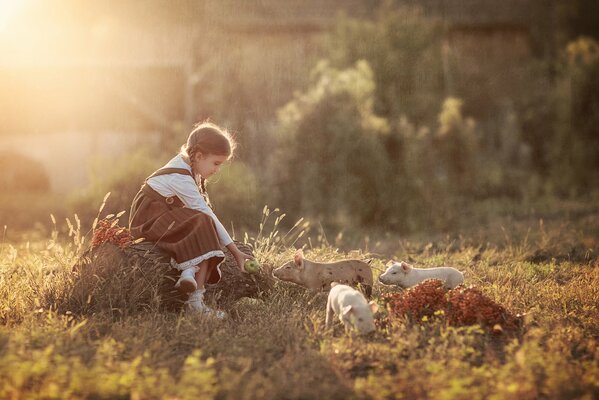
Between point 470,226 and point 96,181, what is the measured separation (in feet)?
22.8

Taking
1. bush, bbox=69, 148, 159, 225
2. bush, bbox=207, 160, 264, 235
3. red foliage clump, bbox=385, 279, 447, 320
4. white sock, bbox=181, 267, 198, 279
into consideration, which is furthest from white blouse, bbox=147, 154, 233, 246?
bush, bbox=69, 148, 159, 225

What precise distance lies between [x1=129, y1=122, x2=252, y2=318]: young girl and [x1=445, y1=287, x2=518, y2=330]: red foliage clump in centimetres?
188

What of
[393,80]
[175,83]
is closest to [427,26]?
[393,80]

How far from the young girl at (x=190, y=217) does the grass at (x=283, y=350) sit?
41cm

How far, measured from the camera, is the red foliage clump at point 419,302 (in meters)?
5.75

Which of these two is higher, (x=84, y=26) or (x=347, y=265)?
(x=84, y=26)

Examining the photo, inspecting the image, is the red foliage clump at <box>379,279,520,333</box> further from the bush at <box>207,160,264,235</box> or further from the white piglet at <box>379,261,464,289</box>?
the bush at <box>207,160,264,235</box>

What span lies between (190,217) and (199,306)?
0.77 m

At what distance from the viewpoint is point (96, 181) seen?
12773 mm

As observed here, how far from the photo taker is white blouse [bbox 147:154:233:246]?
6.15 metres

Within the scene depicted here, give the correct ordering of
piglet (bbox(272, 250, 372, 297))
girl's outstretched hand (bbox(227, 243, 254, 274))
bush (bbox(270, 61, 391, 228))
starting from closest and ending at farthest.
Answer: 1. girl's outstretched hand (bbox(227, 243, 254, 274))
2. piglet (bbox(272, 250, 372, 297))
3. bush (bbox(270, 61, 391, 228))

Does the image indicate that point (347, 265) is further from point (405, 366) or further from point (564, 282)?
point (564, 282)

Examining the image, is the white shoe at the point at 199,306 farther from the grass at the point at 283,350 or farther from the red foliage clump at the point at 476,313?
the red foliage clump at the point at 476,313

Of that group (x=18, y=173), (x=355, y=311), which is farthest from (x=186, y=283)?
(x=18, y=173)
